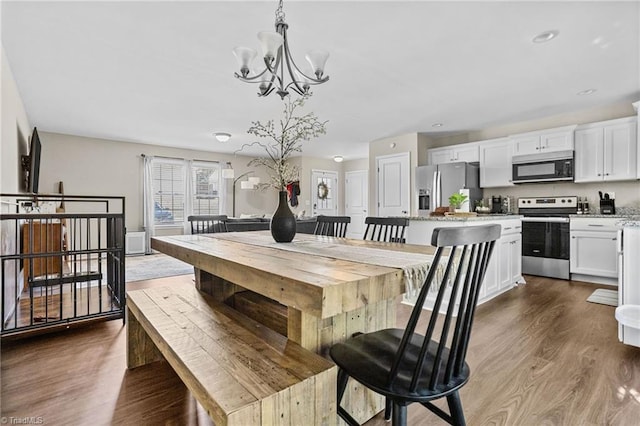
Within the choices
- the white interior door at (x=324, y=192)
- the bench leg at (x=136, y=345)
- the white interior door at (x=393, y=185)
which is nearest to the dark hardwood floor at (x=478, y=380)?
the bench leg at (x=136, y=345)

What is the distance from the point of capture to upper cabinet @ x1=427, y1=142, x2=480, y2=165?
5.44m

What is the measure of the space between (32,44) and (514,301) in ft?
17.0

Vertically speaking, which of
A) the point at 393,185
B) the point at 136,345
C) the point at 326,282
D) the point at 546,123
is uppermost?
the point at 546,123

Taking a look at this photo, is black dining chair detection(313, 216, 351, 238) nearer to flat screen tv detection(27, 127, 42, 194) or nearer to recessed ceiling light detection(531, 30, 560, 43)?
recessed ceiling light detection(531, 30, 560, 43)

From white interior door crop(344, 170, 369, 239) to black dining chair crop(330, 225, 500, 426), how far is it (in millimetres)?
7841

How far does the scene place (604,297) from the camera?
3498 millimetres

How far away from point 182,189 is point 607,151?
7782mm

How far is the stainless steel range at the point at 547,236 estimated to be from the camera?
4.39 m

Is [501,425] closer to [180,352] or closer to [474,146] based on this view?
[180,352]

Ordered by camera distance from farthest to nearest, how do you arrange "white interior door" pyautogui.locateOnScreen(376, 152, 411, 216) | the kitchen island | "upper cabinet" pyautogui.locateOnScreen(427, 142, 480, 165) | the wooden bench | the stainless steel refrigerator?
1. "white interior door" pyautogui.locateOnScreen(376, 152, 411, 216)
2. "upper cabinet" pyautogui.locateOnScreen(427, 142, 480, 165)
3. the stainless steel refrigerator
4. the kitchen island
5. the wooden bench

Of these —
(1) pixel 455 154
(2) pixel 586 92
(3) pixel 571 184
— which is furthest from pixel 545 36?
(1) pixel 455 154

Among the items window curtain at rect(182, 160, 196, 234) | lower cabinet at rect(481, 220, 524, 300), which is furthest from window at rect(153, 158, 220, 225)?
lower cabinet at rect(481, 220, 524, 300)

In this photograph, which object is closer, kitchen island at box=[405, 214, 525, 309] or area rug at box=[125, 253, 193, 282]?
kitchen island at box=[405, 214, 525, 309]

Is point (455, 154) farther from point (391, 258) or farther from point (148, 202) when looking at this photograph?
point (148, 202)
